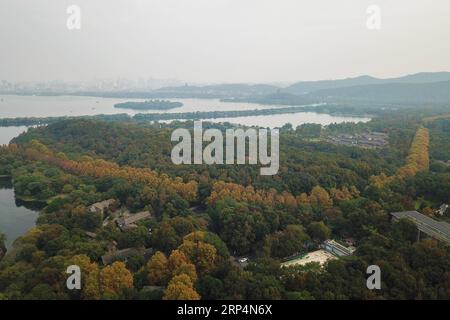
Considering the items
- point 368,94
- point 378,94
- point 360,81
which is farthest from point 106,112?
point 360,81

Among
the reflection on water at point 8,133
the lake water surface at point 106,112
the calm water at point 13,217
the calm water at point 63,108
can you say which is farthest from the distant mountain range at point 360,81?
the calm water at point 13,217

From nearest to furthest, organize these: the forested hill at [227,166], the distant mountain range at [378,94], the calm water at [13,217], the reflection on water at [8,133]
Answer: the calm water at [13,217] → the forested hill at [227,166] → the reflection on water at [8,133] → the distant mountain range at [378,94]

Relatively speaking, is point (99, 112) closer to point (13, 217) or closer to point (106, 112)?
point (106, 112)

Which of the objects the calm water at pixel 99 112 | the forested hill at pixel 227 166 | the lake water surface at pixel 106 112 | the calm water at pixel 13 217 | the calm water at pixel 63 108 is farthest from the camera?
the calm water at pixel 63 108

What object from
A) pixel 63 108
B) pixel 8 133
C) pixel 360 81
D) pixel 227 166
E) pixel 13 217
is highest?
pixel 360 81

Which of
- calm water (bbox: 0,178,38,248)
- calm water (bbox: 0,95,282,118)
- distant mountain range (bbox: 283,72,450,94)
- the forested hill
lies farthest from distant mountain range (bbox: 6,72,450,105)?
calm water (bbox: 0,178,38,248)

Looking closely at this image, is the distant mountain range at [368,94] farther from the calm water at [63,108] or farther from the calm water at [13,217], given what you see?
→ the calm water at [13,217]

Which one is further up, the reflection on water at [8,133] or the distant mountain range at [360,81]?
the distant mountain range at [360,81]

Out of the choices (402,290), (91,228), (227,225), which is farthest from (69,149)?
(402,290)
